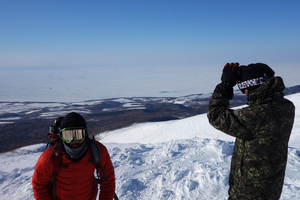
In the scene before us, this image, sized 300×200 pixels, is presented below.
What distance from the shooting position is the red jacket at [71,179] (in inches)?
92.5

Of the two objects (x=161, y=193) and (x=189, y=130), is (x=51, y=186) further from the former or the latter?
(x=189, y=130)

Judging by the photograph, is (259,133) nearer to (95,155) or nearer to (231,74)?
(231,74)

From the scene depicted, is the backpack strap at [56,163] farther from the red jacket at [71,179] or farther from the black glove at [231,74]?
the black glove at [231,74]

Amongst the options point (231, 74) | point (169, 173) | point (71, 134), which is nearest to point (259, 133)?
point (231, 74)

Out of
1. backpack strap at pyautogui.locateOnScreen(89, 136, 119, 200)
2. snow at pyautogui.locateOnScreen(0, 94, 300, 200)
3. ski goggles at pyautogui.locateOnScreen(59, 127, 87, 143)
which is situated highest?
ski goggles at pyautogui.locateOnScreen(59, 127, 87, 143)

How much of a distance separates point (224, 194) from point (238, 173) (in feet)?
9.38

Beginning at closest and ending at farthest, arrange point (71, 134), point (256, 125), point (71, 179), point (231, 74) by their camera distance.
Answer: point (256, 125), point (231, 74), point (71, 134), point (71, 179)

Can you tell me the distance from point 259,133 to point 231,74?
1.93ft

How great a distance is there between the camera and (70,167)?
2414mm

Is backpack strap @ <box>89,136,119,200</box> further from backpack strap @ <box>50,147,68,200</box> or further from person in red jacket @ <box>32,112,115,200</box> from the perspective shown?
backpack strap @ <box>50,147,68,200</box>

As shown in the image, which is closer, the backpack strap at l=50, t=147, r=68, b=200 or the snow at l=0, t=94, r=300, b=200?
the backpack strap at l=50, t=147, r=68, b=200

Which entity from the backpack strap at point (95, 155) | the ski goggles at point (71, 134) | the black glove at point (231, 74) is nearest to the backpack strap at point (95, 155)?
the backpack strap at point (95, 155)

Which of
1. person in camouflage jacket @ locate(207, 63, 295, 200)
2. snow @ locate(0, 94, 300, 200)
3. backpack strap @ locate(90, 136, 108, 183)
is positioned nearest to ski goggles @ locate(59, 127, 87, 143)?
backpack strap @ locate(90, 136, 108, 183)

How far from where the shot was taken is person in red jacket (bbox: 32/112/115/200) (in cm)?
235
